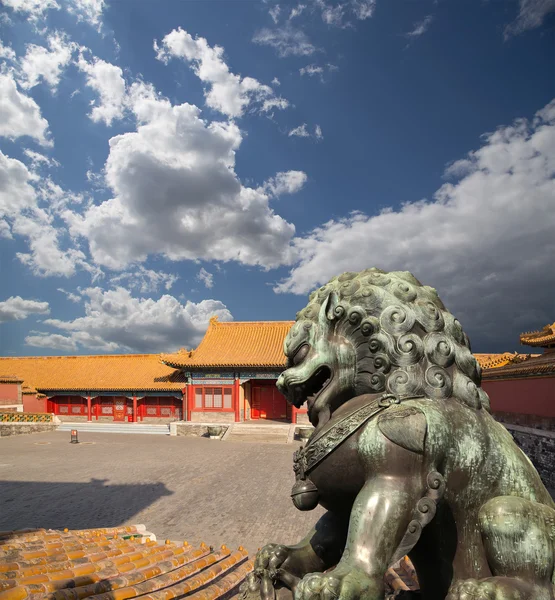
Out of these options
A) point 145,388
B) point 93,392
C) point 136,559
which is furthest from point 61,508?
point 93,392

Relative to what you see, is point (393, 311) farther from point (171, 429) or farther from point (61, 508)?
point (171, 429)

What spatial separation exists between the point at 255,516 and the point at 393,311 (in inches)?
344

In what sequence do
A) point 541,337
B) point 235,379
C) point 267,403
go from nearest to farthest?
point 541,337 → point 235,379 → point 267,403

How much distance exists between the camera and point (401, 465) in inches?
63.6

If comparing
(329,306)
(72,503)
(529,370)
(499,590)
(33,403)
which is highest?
(33,403)

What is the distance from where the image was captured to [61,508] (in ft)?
32.7

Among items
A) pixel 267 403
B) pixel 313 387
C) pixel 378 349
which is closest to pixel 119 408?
pixel 267 403

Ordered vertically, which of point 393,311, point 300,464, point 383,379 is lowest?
point 300,464

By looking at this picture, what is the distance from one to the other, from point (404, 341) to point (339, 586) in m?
0.93

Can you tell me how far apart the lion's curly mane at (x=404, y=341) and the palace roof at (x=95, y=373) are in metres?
24.2

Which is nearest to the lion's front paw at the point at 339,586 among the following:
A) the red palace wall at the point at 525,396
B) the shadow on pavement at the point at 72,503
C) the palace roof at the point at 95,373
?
the shadow on pavement at the point at 72,503

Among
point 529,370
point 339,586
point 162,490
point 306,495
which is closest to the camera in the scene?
point 339,586

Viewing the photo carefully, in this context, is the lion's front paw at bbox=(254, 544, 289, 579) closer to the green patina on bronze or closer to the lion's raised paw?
the green patina on bronze

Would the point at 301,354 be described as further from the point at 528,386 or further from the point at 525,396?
the point at 525,396
